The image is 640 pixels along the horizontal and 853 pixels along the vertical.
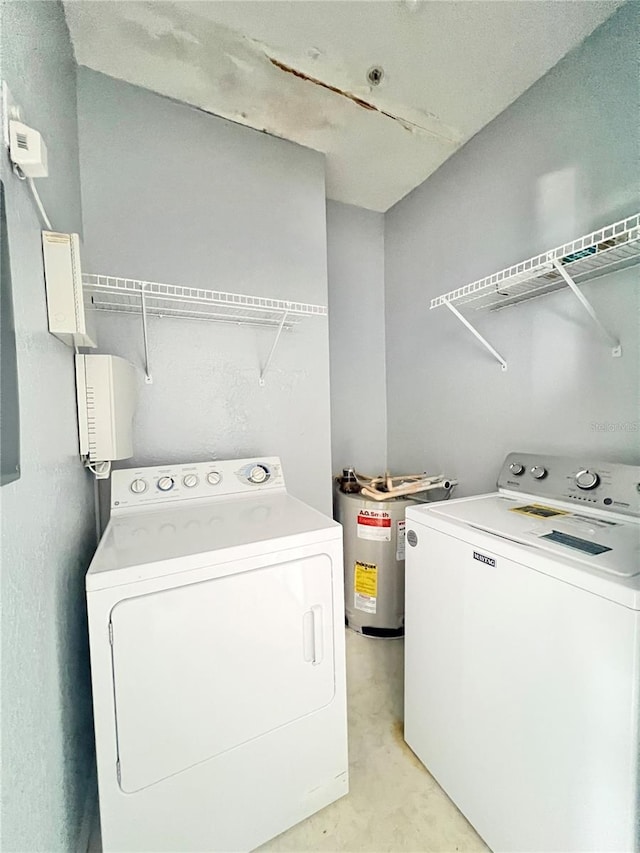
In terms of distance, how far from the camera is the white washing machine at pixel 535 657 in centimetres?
73

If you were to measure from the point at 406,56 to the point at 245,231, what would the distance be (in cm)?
98

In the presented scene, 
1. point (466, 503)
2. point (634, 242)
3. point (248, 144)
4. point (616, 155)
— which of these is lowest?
point (466, 503)

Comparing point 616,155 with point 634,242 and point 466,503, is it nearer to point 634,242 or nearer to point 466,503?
point 634,242

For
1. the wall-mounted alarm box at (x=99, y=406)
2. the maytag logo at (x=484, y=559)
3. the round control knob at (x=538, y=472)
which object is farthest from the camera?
the round control knob at (x=538, y=472)

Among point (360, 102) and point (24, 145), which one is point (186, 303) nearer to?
point (24, 145)

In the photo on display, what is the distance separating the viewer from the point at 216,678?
95 cm

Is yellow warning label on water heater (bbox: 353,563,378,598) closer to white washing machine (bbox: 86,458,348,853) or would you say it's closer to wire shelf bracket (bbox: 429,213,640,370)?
white washing machine (bbox: 86,458,348,853)

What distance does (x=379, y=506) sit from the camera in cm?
196

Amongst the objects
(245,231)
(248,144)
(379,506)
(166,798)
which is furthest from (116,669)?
(248,144)

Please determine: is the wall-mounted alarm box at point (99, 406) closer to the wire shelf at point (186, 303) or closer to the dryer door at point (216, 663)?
the wire shelf at point (186, 303)

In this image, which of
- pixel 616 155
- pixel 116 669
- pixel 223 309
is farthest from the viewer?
pixel 223 309

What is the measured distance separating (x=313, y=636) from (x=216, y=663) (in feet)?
0.99

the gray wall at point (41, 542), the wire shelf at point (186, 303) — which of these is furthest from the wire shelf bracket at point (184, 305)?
the gray wall at point (41, 542)

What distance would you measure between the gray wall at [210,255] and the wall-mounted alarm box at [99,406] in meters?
0.35
